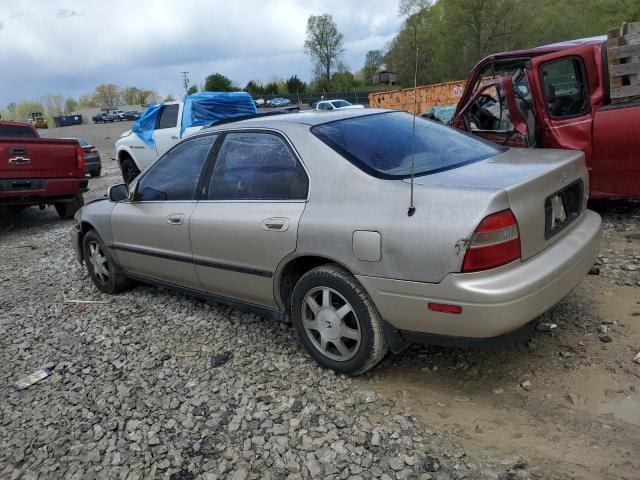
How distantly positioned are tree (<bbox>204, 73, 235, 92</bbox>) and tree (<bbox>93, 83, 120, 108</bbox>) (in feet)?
156

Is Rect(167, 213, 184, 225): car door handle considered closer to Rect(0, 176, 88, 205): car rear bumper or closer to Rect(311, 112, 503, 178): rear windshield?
Rect(311, 112, 503, 178): rear windshield

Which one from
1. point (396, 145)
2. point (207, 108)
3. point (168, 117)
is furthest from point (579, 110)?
point (168, 117)

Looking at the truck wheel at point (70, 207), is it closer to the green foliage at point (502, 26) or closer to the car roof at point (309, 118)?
the car roof at point (309, 118)

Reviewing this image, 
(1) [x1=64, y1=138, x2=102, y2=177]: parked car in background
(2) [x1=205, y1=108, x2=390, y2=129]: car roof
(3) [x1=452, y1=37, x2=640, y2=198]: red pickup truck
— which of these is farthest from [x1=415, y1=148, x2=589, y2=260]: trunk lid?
(1) [x1=64, y1=138, x2=102, y2=177]: parked car in background

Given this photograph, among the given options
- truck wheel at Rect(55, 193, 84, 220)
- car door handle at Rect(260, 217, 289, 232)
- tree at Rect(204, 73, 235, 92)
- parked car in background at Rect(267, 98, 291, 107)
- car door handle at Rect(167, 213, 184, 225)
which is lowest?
truck wheel at Rect(55, 193, 84, 220)

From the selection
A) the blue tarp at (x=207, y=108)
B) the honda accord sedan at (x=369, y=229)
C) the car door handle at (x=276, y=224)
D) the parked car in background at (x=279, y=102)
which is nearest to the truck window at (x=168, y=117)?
the blue tarp at (x=207, y=108)

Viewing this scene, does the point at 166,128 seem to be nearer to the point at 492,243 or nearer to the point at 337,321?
the point at 337,321

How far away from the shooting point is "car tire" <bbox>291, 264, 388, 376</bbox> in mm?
2857

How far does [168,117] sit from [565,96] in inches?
307

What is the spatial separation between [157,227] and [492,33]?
49.1 meters

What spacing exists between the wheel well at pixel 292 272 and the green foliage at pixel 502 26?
139ft

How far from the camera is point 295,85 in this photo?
251ft

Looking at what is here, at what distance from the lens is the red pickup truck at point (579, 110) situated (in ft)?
17.0

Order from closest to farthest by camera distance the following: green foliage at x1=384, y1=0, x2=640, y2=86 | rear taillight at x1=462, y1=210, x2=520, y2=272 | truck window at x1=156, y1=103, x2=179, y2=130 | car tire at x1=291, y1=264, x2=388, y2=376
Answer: rear taillight at x1=462, y1=210, x2=520, y2=272
car tire at x1=291, y1=264, x2=388, y2=376
truck window at x1=156, y1=103, x2=179, y2=130
green foliage at x1=384, y1=0, x2=640, y2=86
